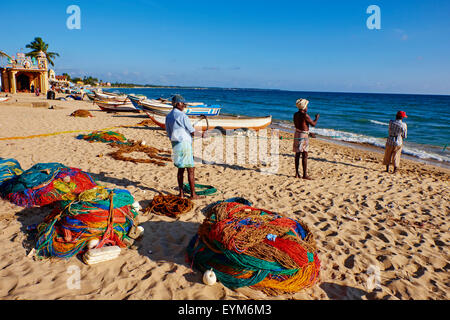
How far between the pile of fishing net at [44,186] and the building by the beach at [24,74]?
3657 centimetres

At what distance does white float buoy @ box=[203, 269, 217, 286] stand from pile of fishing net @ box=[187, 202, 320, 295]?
7cm

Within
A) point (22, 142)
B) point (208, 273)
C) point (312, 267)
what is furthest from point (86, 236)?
point (22, 142)

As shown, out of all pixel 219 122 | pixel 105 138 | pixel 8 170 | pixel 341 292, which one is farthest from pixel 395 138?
pixel 105 138

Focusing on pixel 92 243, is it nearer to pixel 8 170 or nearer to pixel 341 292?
pixel 341 292

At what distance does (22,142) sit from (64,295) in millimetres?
8456

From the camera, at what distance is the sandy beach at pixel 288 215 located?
284 cm

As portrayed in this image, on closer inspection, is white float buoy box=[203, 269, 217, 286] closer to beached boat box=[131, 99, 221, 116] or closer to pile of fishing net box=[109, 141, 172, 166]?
pile of fishing net box=[109, 141, 172, 166]

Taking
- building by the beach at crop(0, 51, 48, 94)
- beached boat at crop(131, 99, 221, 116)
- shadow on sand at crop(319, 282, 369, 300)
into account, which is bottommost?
shadow on sand at crop(319, 282, 369, 300)

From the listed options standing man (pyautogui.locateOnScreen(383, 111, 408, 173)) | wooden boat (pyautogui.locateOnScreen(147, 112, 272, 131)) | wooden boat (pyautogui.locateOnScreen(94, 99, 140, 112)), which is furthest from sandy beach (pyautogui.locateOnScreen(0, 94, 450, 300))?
wooden boat (pyautogui.locateOnScreen(94, 99, 140, 112))

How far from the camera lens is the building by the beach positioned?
111 ft

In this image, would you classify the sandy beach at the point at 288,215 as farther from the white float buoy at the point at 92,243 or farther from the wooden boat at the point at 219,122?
the wooden boat at the point at 219,122

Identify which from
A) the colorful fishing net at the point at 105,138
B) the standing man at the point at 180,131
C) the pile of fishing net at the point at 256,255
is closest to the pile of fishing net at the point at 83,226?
the pile of fishing net at the point at 256,255

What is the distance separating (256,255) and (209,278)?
23.0 inches
